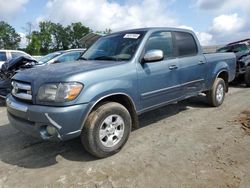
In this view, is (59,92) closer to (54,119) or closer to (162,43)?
(54,119)

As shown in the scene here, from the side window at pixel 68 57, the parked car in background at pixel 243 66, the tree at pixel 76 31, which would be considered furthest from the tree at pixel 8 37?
the parked car in background at pixel 243 66

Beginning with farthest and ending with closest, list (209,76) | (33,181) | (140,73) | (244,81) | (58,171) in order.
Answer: (244,81), (209,76), (140,73), (58,171), (33,181)

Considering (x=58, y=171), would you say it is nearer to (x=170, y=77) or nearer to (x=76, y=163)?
(x=76, y=163)

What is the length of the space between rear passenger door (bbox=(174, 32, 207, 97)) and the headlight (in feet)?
7.76

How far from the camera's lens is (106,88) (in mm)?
4051

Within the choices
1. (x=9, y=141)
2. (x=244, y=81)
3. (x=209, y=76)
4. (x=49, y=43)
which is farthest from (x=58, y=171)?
A: (x=49, y=43)

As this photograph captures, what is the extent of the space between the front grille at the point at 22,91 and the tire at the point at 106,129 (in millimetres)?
873

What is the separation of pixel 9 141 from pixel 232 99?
18.7 feet

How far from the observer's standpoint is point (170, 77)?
518cm

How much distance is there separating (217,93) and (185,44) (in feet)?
5.65

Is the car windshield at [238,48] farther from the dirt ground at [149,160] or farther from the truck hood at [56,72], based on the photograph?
the truck hood at [56,72]

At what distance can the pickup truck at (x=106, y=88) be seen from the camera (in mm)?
3729

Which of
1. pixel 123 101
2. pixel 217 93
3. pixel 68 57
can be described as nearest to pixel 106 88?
pixel 123 101

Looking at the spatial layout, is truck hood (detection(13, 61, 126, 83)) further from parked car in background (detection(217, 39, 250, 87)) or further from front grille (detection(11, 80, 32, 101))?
parked car in background (detection(217, 39, 250, 87))
